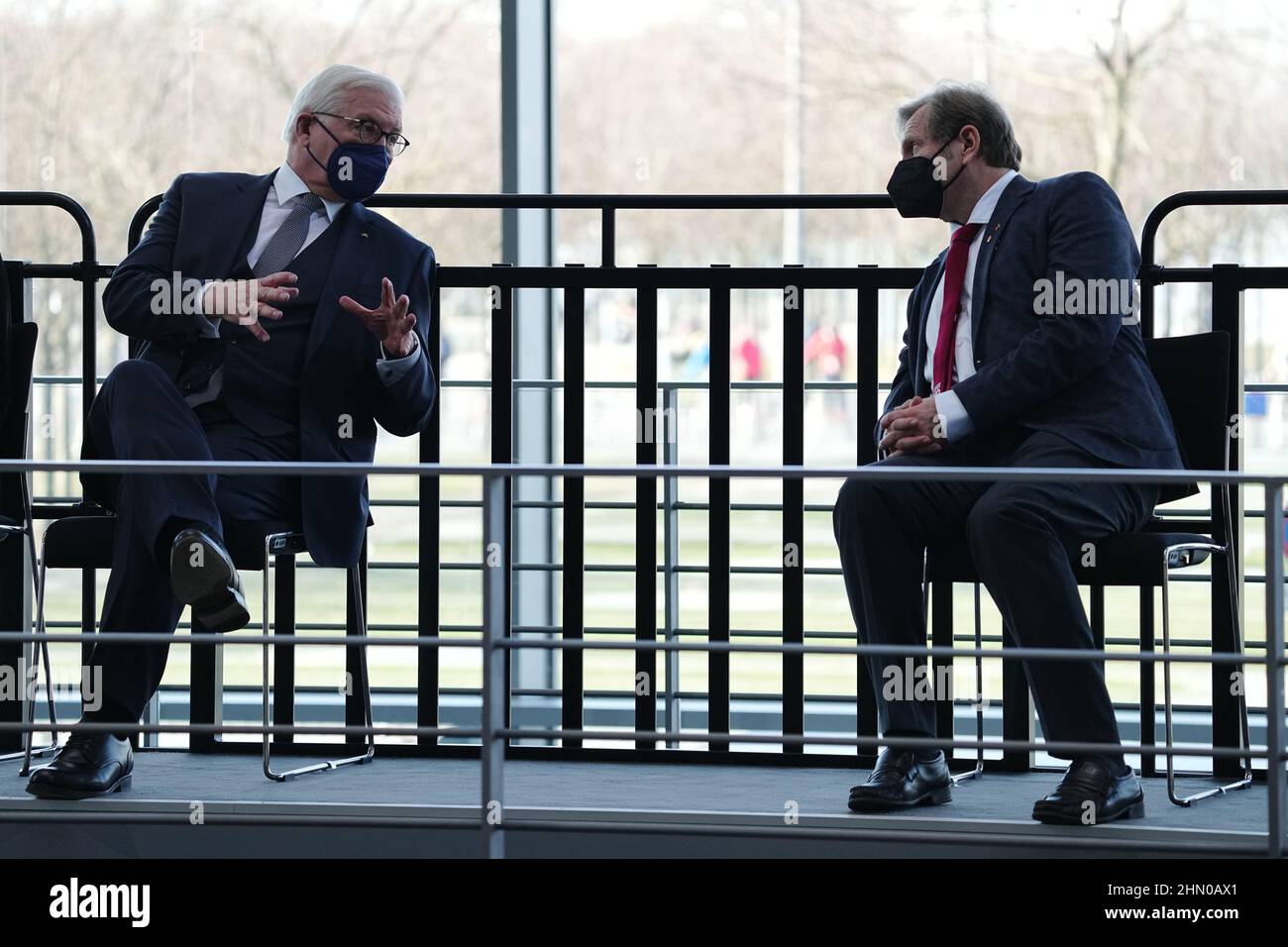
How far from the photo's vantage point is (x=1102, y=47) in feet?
30.0

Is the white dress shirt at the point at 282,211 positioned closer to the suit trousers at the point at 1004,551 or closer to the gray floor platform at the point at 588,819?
the gray floor platform at the point at 588,819

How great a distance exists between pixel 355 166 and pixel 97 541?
862 mm

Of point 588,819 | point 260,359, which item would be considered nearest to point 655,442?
point 260,359

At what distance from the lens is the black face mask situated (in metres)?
2.97

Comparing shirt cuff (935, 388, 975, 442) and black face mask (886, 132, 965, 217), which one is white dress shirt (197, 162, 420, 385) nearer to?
black face mask (886, 132, 965, 217)

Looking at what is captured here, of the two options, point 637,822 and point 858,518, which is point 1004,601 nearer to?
point 858,518

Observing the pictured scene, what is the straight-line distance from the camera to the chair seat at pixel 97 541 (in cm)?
287

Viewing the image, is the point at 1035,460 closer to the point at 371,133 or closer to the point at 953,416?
the point at 953,416

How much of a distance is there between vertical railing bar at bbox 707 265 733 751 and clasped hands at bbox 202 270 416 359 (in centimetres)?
62

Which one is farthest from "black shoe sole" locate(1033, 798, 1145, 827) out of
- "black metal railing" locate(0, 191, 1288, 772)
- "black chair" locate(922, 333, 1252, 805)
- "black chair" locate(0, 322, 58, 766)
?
"black chair" locate(0, 322, 58, 766)

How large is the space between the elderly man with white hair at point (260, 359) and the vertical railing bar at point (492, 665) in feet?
1.71

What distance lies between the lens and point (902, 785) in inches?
105
